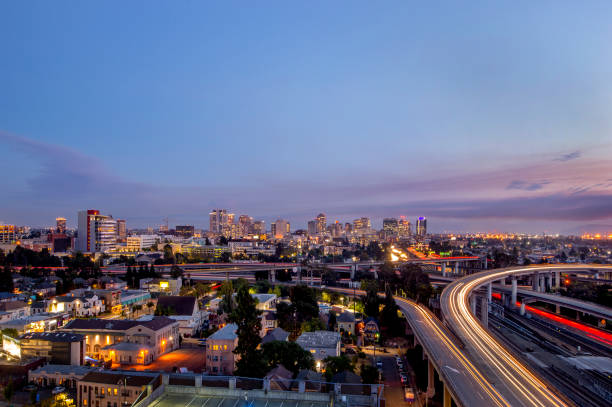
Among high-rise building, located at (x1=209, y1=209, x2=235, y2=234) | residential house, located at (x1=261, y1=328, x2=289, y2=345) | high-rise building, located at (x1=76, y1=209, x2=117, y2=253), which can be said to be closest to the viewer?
residential house, located at (x1=261, y1=328, x2=289, y2=345)

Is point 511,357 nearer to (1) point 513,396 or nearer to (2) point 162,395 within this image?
(1) point 513,396

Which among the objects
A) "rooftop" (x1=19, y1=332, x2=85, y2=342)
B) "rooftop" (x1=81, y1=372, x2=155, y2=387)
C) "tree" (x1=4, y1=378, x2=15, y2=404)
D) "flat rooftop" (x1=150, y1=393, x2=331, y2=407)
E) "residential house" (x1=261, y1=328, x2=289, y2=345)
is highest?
"flat rooftop" (x1=150, y1=393, x2=331, y2=407)

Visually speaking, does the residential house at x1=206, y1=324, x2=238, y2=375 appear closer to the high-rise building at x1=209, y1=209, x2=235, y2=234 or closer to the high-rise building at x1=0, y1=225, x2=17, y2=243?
the high-rise building at x1=0, y1=225, x2=17, y2=243

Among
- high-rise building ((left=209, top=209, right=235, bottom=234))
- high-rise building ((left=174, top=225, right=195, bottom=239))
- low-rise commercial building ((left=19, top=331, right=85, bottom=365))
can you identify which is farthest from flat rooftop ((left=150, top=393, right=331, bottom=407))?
high-rise building ((left=209, top=209, right=235, bottom=234))

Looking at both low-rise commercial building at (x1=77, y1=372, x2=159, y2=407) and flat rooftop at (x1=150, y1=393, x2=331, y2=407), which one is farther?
low-rise commercial building at (x1=77, y1=372, x2=159, y2=407)

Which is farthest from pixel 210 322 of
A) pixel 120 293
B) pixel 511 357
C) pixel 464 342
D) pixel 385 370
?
pixel 511 357

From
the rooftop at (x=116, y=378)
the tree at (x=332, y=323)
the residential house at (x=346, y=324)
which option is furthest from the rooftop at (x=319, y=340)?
the rooftop at (x=116, y=378)
